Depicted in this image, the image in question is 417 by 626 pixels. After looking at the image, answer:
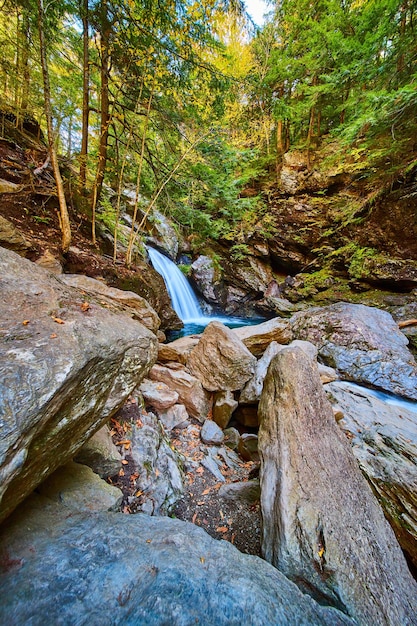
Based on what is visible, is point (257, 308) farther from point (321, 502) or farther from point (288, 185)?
point (321, 502)

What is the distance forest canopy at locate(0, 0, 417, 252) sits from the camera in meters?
4.29

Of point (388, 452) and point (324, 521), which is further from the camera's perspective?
point (388, 452)

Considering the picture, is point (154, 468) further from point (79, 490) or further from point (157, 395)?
point (157, 395)

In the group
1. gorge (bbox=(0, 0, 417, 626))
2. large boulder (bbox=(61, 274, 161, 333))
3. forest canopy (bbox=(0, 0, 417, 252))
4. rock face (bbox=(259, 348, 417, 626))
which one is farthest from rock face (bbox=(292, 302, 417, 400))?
forest canopy (bbox=(0, 0, 417, 252))

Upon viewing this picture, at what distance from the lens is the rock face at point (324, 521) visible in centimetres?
140

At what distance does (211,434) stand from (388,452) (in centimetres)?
222

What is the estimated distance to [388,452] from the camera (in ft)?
8.25

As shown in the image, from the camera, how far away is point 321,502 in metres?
1.75

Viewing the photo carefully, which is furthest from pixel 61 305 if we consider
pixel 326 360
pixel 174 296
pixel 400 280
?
pixel 400 280

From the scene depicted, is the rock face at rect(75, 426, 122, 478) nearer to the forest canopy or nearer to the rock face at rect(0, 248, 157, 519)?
the rock face at rect(0, 248, 157, 519)

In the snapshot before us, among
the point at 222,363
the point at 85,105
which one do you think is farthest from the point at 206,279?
the point at 222,363

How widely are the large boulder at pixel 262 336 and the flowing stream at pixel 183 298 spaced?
11.2 feet

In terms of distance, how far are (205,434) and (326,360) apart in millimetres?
3547

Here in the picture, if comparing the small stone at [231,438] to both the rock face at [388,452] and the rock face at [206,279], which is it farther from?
the rock face at [206,279]
